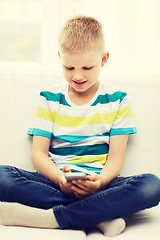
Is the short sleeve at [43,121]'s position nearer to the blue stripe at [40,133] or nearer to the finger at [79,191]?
the blue stripe at [40,133]

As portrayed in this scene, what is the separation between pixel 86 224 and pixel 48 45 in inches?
41.9

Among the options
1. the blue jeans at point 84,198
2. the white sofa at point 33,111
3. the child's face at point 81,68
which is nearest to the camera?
the blue jeans at point 84,198

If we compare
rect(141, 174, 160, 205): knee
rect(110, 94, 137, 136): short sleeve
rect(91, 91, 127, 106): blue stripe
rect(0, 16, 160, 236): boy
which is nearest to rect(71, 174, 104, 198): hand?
rect(0, 16, 160, 236): boy

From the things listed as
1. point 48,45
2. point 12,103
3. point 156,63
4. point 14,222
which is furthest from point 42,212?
point 156,63

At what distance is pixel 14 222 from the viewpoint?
0.95 metres

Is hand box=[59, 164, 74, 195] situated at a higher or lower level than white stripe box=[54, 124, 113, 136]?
lower

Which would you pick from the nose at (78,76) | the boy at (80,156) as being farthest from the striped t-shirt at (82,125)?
the nose at (78,76)

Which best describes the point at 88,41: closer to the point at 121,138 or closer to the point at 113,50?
the point at 121,138

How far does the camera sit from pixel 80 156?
124 centimetres

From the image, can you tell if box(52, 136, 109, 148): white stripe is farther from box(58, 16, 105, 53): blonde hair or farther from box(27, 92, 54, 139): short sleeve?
box(58, 16, 105, 53): blonde hair

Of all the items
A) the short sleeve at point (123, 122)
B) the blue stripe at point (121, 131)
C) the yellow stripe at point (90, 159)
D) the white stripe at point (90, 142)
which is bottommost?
the yellow stripe at point (90, 159)

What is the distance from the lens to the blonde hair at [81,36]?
121 centimetres

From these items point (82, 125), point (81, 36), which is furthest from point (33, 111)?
point (81, 36)

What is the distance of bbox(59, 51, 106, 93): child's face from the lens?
120 centimetres
